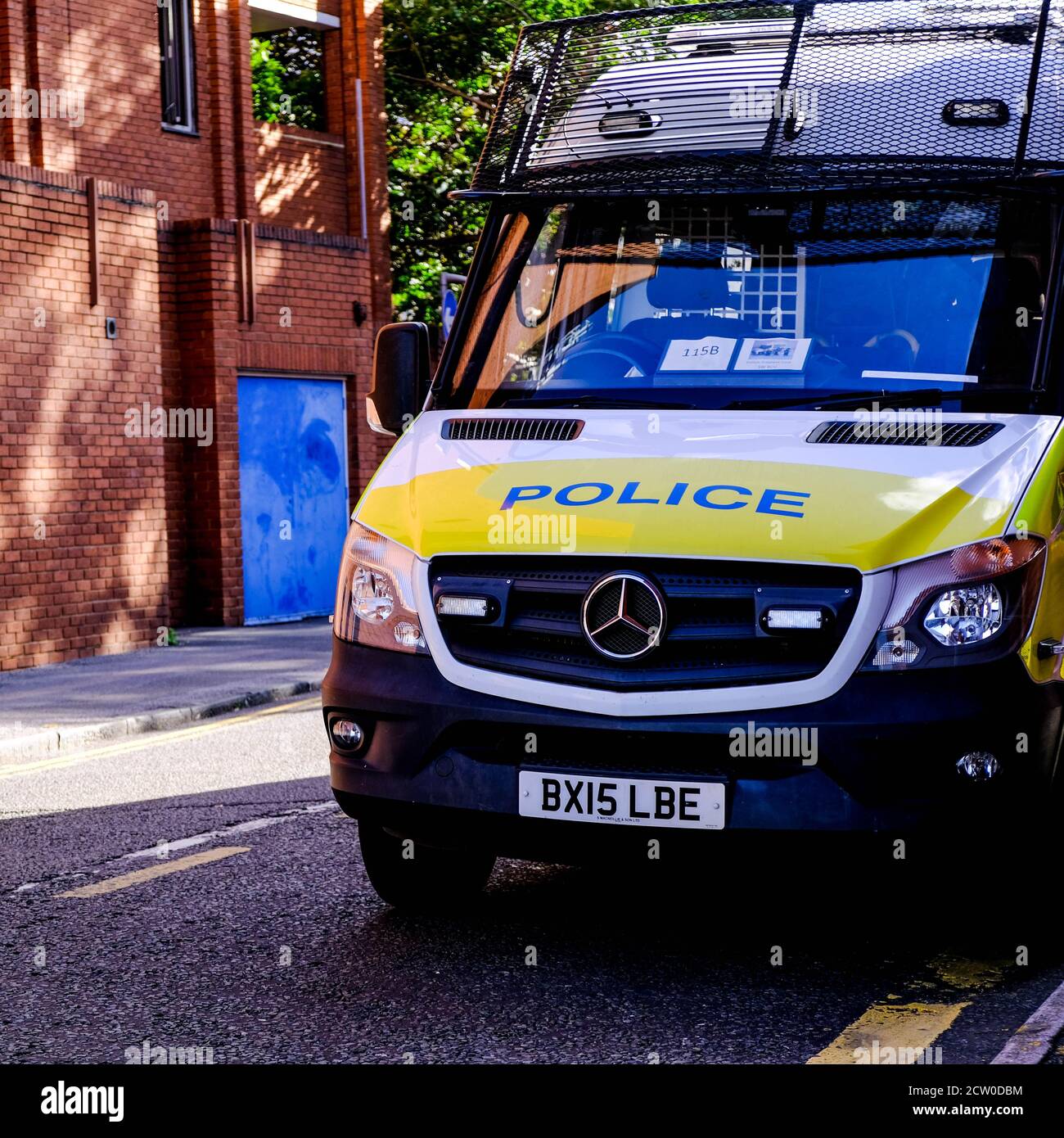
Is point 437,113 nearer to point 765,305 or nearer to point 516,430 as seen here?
point 765,305

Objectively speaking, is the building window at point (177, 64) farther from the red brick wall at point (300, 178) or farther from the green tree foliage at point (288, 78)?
the green tree foliage at point (288, 78)

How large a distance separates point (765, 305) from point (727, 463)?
0.88m

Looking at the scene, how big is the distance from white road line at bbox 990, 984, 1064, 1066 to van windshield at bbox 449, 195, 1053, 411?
1720 mm

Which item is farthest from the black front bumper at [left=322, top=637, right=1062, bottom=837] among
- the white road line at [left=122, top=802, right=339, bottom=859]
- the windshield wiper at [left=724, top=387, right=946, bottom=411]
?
the white road line at [left=122, top=802, right=339, bottom=859]

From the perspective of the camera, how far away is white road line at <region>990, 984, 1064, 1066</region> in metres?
4.50

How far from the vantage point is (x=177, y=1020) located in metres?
5.02

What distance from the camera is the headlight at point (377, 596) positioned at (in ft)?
17.4

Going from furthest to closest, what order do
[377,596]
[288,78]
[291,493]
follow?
[288,78]
[291,493]
[377,596]

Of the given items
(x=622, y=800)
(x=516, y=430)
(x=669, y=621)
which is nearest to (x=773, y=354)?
(x=516, y=430)

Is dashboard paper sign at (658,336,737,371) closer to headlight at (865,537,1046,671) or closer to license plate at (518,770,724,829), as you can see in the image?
headlight at (865,537,1046,671)

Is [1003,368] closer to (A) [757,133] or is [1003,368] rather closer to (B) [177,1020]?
(A) [757,133]

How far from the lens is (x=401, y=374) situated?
6516 millimetres
